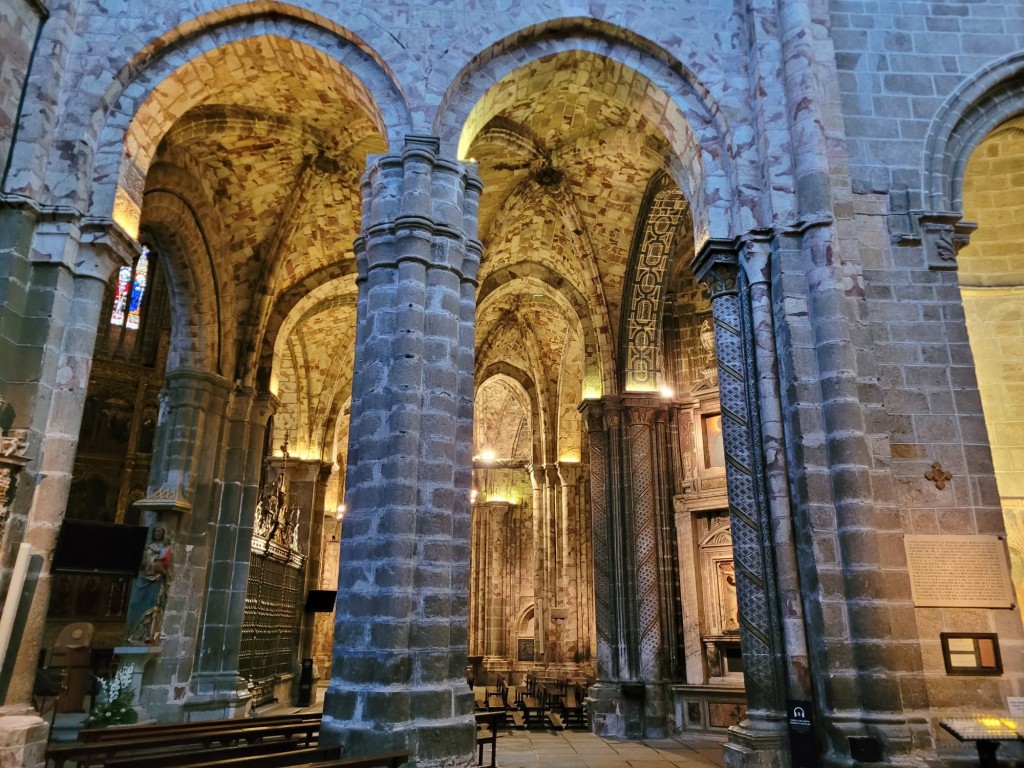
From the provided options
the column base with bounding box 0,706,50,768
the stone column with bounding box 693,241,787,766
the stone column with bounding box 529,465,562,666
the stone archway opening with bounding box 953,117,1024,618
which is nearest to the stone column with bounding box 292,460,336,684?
the stone column with bounding box 529,465,562,666

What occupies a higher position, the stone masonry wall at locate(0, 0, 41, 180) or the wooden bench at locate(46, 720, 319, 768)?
the stone masonry wall at locate(0, 0, 41, 180)

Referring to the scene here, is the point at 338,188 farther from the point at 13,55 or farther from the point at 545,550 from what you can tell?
the point at 545,550

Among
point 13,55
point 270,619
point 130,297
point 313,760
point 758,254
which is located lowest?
point 313,760

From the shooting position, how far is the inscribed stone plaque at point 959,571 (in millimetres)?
6594

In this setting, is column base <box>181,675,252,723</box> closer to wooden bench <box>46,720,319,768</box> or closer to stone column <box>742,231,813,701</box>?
wooden bench <box>46,720,319,768</box>

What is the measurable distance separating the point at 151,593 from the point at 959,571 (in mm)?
9139

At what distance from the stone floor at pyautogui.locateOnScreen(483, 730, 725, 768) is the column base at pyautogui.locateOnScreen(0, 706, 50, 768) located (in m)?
4.17

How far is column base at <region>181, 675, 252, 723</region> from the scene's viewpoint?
10.2 metres

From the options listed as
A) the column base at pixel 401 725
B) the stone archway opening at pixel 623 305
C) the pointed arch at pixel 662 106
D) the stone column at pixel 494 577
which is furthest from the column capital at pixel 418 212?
the stone column at pixel 494 577

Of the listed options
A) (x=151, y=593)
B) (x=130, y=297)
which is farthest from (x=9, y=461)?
(x=130, y=297)

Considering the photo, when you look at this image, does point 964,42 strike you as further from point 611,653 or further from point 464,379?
point 611,653

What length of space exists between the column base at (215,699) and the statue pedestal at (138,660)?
582mm

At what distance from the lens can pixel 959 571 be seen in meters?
6.68

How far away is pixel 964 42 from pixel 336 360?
41.6ft
